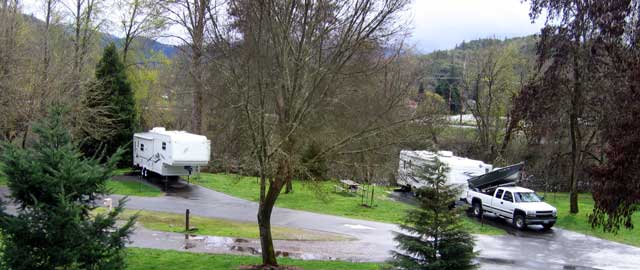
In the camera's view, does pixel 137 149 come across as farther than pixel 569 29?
Yes

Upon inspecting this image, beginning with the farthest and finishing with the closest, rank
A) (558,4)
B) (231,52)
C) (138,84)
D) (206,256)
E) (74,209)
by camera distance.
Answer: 1. (138,84)
2. (558,4)
3. (206,256)
4. (231,52)
5. (74,209)

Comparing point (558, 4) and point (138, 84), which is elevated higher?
point (558, 4)

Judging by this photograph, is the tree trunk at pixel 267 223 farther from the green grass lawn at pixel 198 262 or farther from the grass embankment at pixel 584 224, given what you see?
the grass embankment at pixel 584 224

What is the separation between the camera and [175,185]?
2959 cm

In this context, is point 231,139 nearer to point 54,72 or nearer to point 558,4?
point 54,72

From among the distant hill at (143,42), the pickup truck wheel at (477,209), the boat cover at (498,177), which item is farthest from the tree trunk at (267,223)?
the distant hill at (143,42)

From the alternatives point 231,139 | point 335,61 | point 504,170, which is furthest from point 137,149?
point 335,61

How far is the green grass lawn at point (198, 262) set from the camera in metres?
14.2

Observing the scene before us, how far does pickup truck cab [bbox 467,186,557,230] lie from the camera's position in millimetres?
23797

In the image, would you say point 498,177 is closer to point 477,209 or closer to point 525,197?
point 477,209

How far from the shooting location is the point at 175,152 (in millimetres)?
27656

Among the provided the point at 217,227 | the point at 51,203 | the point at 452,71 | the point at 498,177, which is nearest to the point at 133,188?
the point at 217,227

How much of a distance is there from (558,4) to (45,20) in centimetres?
2725

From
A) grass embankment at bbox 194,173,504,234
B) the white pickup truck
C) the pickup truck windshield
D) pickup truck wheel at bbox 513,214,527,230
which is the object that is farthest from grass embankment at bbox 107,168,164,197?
the pickup truck windshield
